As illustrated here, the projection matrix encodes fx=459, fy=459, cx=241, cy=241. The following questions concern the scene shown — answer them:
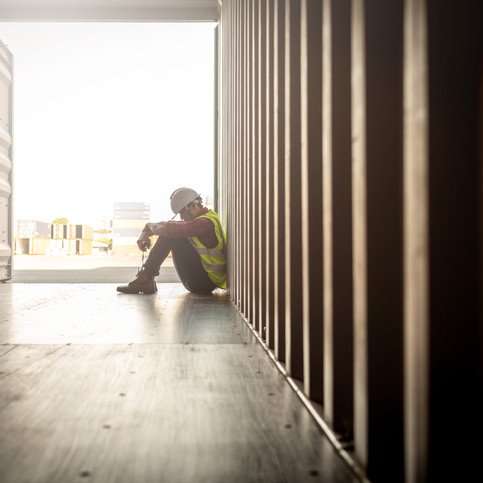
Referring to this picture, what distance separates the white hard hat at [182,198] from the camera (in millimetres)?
4363

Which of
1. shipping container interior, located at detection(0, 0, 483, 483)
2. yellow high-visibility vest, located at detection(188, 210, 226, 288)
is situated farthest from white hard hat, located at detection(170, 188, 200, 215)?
shipping container interior, located at detection(0, 0, 483, 483)

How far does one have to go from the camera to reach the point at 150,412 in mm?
1179

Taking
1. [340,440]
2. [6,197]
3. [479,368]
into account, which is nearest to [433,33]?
[479,368]

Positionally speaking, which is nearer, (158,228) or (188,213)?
(158,228)

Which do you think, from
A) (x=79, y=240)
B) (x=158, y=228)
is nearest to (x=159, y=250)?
(x=158, y=228)

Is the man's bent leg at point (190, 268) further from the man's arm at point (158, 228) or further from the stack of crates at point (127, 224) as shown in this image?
the stack of crates at point (127, 224)

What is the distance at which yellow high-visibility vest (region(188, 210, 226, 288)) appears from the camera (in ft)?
13.7

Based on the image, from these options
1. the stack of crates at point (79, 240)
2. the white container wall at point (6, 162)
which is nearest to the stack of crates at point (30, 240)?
A: the stack of crates at point (79, 240)

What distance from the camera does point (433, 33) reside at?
63 cm

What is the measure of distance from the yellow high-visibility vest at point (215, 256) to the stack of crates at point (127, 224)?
23693mm

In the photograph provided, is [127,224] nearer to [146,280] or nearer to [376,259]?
[146,280]

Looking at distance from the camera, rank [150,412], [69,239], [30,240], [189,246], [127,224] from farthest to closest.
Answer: [127,224] < [69,239] < [30,240] < [189,246] < [150,412]

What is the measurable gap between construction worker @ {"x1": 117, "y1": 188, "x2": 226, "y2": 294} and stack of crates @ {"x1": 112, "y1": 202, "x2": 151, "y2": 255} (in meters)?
23.5

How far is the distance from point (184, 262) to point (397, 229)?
352cm
